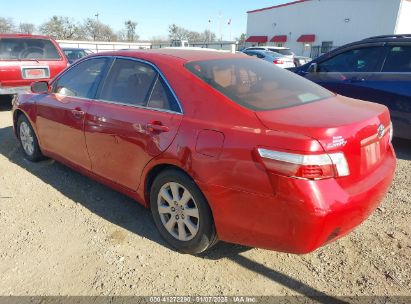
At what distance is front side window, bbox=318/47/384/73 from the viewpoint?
17.5ft

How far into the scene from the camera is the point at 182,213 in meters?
2.76

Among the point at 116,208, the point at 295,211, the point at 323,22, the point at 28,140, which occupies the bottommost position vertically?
the point at 116,208

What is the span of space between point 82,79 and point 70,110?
1.24 ft

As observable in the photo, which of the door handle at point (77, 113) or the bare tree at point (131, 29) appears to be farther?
the bare tree at point (131, 29)

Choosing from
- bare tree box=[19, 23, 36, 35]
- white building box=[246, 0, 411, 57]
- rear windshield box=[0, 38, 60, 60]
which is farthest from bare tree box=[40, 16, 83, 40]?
rear windshield box=[0, 38, 60, 60]

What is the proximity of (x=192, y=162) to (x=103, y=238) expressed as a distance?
1.22 m

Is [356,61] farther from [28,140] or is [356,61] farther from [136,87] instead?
[28,140]

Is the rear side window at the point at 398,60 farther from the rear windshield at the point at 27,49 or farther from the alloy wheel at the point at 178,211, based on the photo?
the rear windshield at the point at 27,49

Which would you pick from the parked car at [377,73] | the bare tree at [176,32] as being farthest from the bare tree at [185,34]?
the parked car at [377,73]

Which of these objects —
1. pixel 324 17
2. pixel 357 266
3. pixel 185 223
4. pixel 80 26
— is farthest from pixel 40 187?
pixel 80 26

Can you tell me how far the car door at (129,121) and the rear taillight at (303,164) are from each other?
0.81m

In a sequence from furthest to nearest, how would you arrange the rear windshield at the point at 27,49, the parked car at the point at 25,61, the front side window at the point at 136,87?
the rear windshield at the point at 27,49, the parked car at the point at 25,61, the front side window at the point at 136,87

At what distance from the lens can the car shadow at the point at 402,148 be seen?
16.5 feet

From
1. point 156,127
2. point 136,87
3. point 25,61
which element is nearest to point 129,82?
point 136,87
